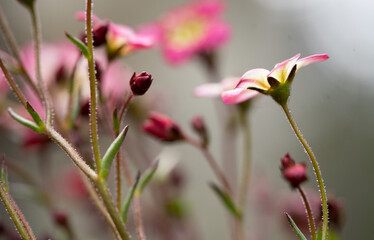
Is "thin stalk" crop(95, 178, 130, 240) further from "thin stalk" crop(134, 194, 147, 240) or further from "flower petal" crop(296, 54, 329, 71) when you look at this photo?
"flower petal" crop(296, 54, 329, 71)

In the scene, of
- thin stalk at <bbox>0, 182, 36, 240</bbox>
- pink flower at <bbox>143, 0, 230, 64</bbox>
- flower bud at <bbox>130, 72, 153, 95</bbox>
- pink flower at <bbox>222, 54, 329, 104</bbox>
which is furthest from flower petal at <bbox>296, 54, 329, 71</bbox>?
pink flower at <bbox>143, 0, 230, 64</bbox>

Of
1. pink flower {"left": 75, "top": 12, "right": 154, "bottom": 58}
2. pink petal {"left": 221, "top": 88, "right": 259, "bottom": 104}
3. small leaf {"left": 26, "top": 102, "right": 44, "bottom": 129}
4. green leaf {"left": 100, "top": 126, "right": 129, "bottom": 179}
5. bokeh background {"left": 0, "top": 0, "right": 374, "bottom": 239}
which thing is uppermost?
pink flower {"left": 75, "top": 12, "right": 154, "bottom": 58}

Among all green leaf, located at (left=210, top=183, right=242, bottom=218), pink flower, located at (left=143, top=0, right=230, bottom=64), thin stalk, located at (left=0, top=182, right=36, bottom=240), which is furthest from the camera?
pink flower, located at (left=143, top=0, right=230, bottom=64)

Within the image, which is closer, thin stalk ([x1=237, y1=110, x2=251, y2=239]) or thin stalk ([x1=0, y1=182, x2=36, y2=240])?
thin stalk ([x1=0, y1=182, x2=36, y2=240])

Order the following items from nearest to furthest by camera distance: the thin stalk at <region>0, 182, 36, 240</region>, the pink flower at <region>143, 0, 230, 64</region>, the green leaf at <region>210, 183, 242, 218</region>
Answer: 1. the thin stalk at <region>0, 182, 36, 240</region>
2. the green leaf at <region>210, 183, 242, 218</region>
3. the pink flower at <region>143, 0, 230, 64</region>

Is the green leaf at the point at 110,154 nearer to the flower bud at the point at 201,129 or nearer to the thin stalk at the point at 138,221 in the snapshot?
the thin stalk at the point at 138,221

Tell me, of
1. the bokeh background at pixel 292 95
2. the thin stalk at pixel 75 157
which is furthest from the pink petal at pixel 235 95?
the bokeh background at pixel 292 95

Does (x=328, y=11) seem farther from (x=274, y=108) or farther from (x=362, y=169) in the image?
(x=274, y=108)

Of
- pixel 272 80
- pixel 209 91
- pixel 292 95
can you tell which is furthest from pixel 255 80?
pixel 292 95
